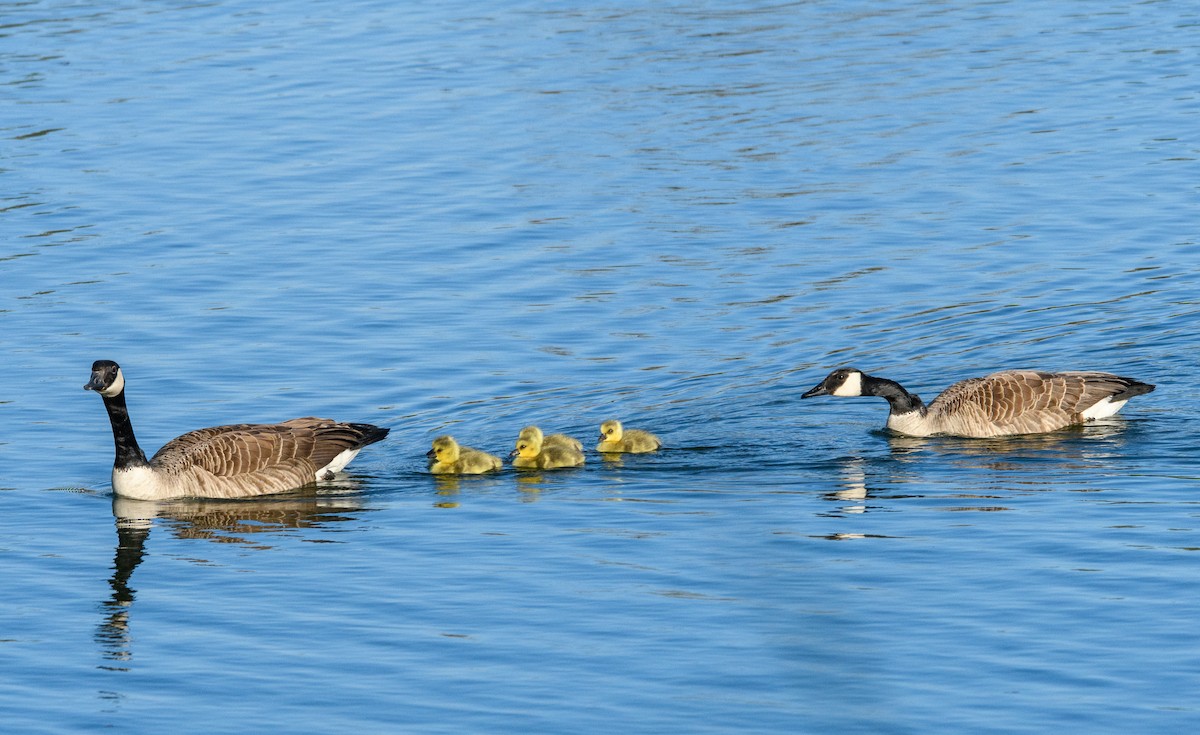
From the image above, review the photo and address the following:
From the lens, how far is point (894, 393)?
18969 mm

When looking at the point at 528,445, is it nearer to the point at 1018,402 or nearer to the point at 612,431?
the point at 612,431

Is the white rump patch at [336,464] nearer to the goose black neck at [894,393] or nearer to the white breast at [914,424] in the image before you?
the goose black neck at [894,393]

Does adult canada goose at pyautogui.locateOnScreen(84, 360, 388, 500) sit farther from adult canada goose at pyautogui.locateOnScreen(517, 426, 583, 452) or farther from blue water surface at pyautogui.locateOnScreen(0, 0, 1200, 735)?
adult canada goose at pyautogui.locateOnScreen(517, 426, 583, 452)

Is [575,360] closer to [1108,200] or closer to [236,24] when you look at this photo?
[1108,200]

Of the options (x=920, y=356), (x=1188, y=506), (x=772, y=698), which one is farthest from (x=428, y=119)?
(x=772, y=698)

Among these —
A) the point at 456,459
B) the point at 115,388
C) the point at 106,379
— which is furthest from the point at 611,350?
the point at 106,379

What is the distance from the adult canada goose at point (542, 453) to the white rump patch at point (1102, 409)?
5.14m

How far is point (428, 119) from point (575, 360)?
13.6 meters

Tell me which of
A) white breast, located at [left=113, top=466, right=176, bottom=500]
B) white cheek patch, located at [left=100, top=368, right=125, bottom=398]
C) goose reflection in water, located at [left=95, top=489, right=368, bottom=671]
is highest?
white cheek patch, located at [left=100, top=368, right=125, bottom=398]

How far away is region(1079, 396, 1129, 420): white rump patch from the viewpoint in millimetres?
18625

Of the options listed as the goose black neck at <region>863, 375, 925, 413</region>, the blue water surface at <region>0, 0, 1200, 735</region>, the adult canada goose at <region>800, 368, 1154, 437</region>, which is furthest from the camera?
the goose black neck at <region>863, 375, 925, 413</region>

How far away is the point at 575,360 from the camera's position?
21.5 metres

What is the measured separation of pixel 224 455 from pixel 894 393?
6.71 meters

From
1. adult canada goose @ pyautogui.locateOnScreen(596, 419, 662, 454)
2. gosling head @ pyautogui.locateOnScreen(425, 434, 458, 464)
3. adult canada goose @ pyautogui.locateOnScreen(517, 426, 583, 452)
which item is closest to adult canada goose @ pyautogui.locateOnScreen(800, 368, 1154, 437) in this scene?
adult canada goose @ pyautogui.locateOnScreen(596, 419, 662, 454)
